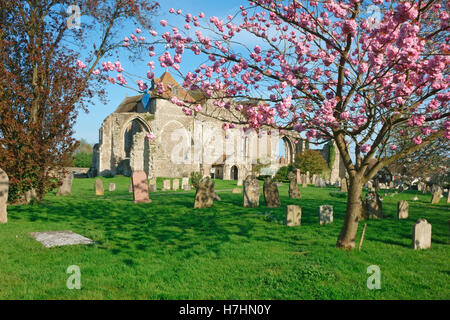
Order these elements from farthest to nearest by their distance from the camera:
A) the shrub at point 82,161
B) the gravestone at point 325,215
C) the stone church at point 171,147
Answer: the shrub at point 82,161 → the stone church at point 171,147 → the gravestone at point 325,215

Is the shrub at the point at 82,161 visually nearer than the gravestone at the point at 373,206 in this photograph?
No

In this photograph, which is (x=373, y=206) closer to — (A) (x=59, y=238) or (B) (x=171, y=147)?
(A) (x=59, y=238)

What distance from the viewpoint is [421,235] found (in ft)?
19.9

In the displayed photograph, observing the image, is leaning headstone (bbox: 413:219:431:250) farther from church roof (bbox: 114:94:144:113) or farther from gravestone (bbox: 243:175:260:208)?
church roof (bbox: 114:94:144:113)

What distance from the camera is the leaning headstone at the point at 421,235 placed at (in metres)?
6.03

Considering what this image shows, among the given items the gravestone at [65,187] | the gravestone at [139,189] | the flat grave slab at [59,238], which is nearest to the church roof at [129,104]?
the gravestone at [65,187]

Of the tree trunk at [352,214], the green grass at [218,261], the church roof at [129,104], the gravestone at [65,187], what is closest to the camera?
the green grass at [218,261]

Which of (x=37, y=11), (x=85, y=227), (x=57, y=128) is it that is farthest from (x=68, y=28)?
(x=85, y=227)

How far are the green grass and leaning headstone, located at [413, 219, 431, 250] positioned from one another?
20 centimetres

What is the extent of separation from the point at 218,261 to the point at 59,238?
11.7 ft

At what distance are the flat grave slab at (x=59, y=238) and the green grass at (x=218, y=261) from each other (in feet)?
0.64

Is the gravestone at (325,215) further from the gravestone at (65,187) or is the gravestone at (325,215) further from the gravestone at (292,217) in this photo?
the gravestone at (65,187)

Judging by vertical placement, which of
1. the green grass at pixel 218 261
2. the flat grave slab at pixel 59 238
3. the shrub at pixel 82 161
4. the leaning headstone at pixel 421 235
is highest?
the shrub at pixel 82 161

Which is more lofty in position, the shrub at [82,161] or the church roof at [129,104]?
the church roof at [129,104]
